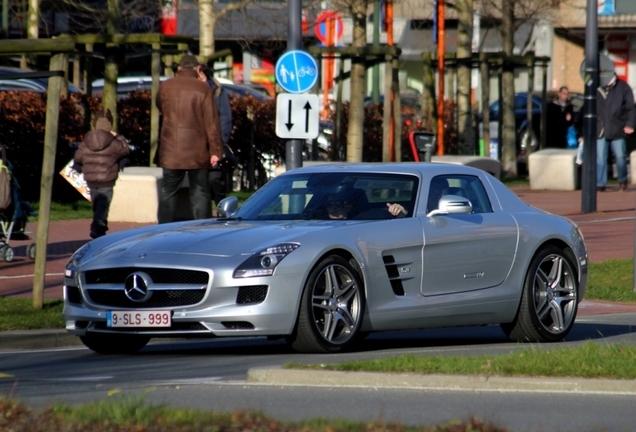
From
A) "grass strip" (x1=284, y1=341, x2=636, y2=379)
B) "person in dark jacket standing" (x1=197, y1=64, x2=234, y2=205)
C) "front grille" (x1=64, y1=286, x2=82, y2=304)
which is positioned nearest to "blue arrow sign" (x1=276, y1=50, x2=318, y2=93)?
"person in dark jacket standing" (x1=197, y1=64, x2=234, y2=205)

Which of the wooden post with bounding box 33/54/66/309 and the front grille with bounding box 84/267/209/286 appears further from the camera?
the wooden post with bounding box 33/54/66/309

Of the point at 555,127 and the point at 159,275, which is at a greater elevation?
the point at 555,127

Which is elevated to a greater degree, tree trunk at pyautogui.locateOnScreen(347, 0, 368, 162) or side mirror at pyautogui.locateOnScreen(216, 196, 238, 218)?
tree trunk at pyautogui.locateOnScreen(347, 0, 368, 162)

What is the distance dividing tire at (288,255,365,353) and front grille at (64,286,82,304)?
1.52 m

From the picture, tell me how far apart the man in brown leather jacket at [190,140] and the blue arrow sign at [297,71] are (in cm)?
280

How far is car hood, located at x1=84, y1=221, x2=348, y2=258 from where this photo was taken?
9.61 metres

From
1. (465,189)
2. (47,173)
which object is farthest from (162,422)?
(47,173)

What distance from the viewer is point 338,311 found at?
32.1ft

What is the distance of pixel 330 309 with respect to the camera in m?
9.73

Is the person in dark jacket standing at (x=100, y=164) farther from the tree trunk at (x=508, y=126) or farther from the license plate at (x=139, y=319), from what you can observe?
the tree trunk at (x=508, y=126)

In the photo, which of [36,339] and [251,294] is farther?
[36,339]

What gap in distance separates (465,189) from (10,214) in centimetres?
675

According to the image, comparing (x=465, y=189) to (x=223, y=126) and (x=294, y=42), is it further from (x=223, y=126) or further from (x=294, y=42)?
(x=223, y=126)

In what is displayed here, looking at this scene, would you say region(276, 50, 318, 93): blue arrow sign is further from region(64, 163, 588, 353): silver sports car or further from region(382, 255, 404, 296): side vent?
region(382, 255, 404, 296): side vent
